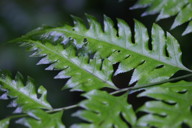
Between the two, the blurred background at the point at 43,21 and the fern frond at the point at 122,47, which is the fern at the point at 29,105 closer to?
the fern frond at the point at 122,47

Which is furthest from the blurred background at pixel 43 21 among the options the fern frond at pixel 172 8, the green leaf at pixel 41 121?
the green leaf at pixel 41 121

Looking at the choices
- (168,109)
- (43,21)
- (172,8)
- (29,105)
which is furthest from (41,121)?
(43,21)

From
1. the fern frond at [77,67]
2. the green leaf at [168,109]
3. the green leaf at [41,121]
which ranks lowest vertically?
the green leaf at [168,109]

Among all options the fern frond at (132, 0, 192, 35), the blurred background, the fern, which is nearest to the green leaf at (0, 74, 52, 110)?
the fern

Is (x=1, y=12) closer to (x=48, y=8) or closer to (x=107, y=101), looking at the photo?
(x=48, y=8)

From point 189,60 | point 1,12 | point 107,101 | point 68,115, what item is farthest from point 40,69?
point 107,101

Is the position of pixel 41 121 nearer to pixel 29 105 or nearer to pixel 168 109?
pixel 29 105
